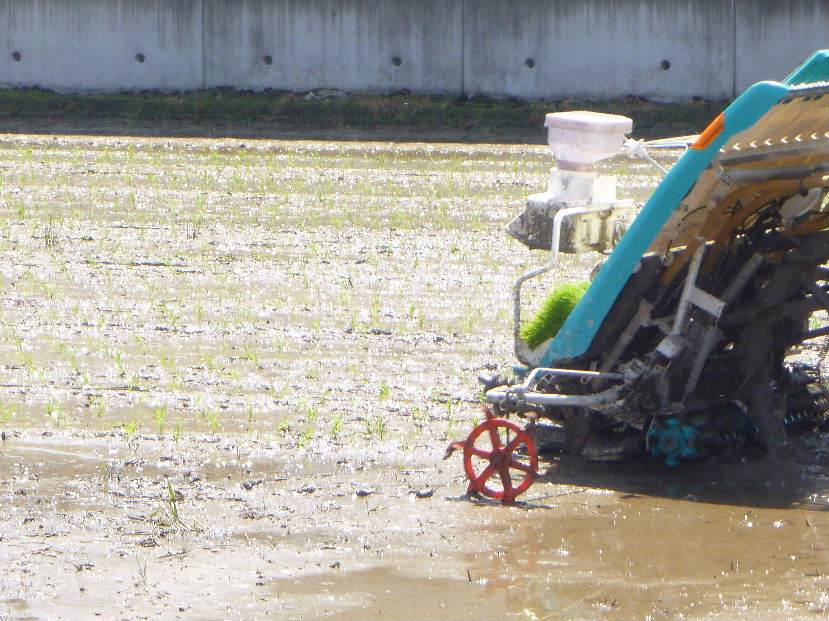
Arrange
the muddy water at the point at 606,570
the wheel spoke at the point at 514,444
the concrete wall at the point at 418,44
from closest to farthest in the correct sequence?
the muddy water at the point at 606,570, the wheel spoke at the point at 514,444, the concrete wall at the point at 418,44

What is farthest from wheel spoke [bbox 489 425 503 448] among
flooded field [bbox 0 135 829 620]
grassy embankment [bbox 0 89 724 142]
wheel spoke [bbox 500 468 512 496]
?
grassy embankment [bbox 0 89 724 142]

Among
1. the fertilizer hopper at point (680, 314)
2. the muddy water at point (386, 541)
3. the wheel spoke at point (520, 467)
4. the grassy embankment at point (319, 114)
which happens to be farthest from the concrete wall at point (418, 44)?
the wheel spoke at point (520, 467)

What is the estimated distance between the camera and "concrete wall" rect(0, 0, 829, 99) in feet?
66.1

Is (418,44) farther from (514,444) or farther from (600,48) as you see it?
(514,444)

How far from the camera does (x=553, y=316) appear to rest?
637 cm

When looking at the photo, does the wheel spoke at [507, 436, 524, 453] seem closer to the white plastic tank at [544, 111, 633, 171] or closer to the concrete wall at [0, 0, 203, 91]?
the white plastic tank at [544, 111, 633, 171]

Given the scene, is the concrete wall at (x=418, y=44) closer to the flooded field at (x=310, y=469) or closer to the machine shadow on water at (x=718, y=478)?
the flooded field at (x=310, y=469)

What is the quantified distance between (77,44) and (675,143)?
17.4 metres

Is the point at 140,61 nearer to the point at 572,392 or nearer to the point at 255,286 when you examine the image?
the point at 255,286

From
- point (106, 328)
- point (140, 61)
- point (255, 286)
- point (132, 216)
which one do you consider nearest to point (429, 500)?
point (106, 328)

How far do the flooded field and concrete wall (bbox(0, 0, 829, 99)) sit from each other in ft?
31.0

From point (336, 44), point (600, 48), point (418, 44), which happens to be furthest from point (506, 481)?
point (336, 44)

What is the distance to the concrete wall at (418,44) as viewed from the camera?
2016 centimetres

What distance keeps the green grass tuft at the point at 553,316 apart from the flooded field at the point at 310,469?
0.59 metres
